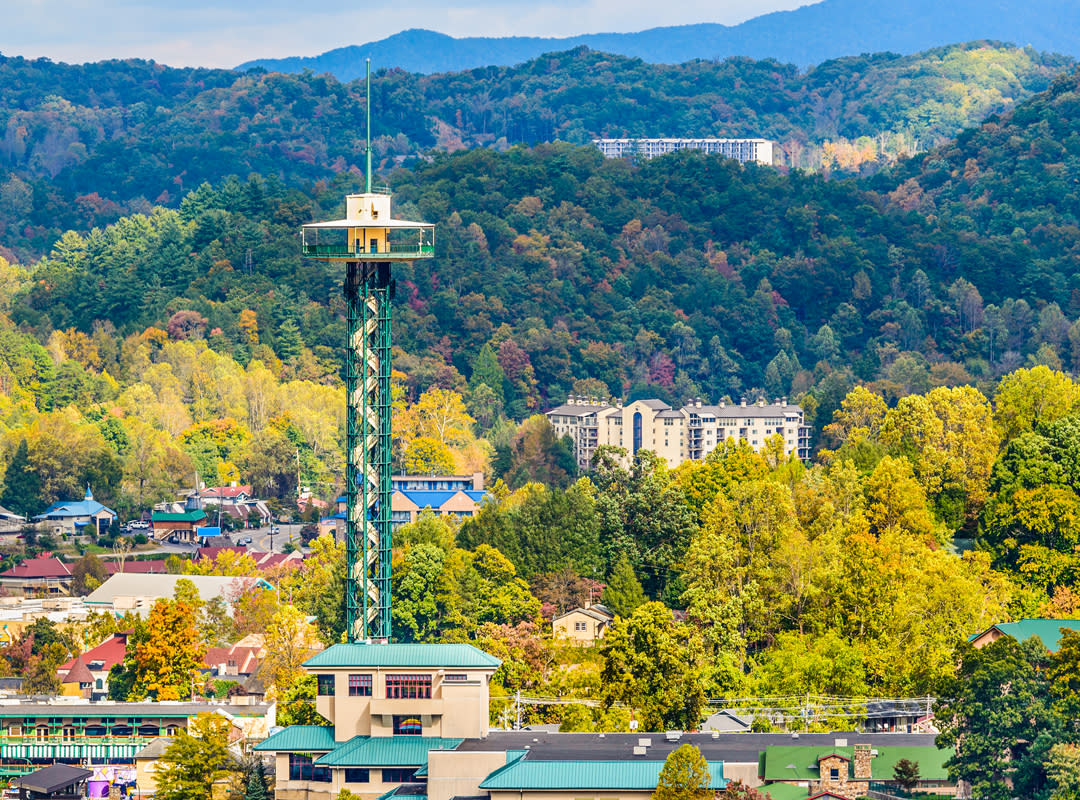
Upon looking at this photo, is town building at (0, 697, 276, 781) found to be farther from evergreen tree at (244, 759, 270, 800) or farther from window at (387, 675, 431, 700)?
window at (387, 675, 431, 700)

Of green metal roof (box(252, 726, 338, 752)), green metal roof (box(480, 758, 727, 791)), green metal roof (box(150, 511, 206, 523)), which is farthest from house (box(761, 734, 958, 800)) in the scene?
green metal roof (box(150, 511, 206, 523))

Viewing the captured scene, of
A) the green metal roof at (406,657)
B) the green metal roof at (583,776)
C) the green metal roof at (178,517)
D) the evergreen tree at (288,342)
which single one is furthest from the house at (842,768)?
the evergreen tree at (288,342)

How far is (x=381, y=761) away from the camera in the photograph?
64250mm

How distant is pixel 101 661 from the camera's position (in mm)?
95562

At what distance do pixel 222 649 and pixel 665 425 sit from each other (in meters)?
70.1

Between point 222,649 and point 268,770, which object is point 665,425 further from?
point 268,770

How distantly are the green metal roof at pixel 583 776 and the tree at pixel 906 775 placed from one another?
476cm

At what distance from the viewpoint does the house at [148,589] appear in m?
110

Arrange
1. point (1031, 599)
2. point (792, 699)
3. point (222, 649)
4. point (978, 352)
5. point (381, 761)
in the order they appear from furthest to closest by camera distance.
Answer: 1. point (978, 352)
2. point (222, 649)
3. point (1031, 599)
4. point (792, 699)
5. point (381, 761)

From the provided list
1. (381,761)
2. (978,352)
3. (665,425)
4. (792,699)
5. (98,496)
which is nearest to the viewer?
(381,761)

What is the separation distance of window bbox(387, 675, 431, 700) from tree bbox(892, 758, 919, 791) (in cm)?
1382

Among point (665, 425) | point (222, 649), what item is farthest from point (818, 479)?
point (665, 425)

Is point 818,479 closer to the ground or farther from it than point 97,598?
farther from it

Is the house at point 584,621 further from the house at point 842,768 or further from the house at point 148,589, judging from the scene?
the house at point 842,768
